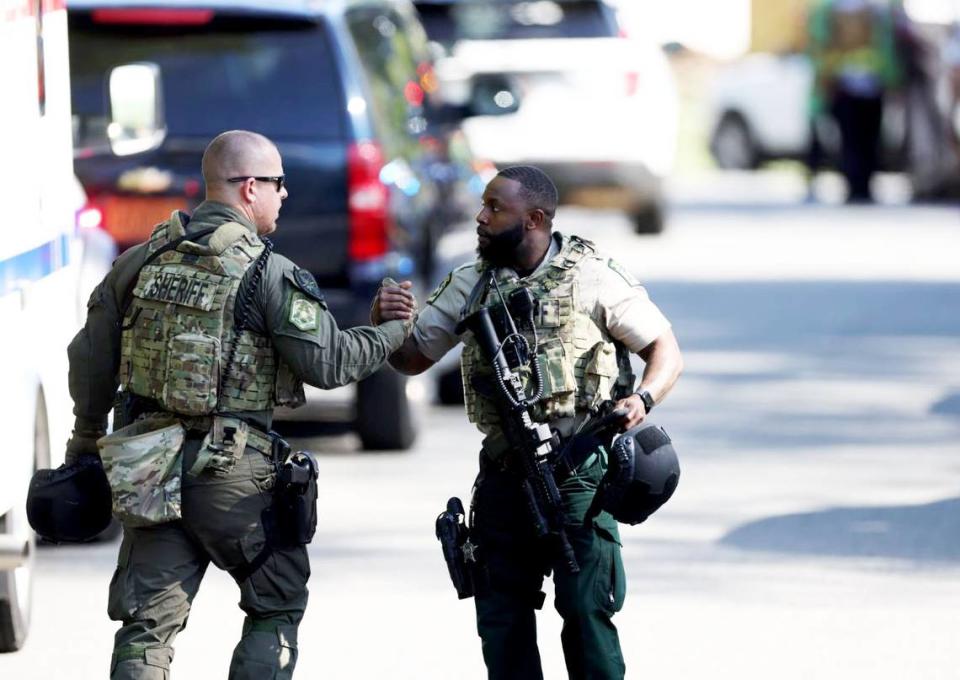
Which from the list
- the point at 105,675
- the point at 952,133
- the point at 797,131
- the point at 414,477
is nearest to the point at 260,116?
the point at 414,477

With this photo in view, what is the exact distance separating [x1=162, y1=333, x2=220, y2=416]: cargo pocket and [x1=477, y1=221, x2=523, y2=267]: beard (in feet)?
2.34

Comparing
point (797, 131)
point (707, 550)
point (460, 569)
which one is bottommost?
point (797, 131)

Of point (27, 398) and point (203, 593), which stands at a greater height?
point (27, 398)

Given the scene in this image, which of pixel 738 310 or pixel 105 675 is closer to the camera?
pixel 105 675

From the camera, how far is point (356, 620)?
7289 millimetres

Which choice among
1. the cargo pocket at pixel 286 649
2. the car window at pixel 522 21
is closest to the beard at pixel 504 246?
the cargo pocket at pixel 286 649

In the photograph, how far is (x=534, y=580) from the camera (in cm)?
543

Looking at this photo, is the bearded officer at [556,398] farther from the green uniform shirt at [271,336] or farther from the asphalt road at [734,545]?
the asphalt road at [734,545]

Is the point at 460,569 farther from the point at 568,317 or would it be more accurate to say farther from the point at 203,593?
the point at 203,593

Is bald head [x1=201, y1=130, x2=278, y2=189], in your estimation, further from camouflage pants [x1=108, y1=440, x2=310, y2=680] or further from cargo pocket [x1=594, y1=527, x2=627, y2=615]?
cargo pocket [x1=594, y1=527, x2=627, y2=615]

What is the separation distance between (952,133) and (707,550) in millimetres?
17845

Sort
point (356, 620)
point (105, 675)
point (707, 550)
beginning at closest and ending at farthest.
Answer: point (105, 675)
point (356, 620)
point (707, 550)

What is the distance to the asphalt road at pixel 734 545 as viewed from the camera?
6820mm

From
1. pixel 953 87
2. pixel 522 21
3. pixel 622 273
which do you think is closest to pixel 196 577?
pixel 622 273
